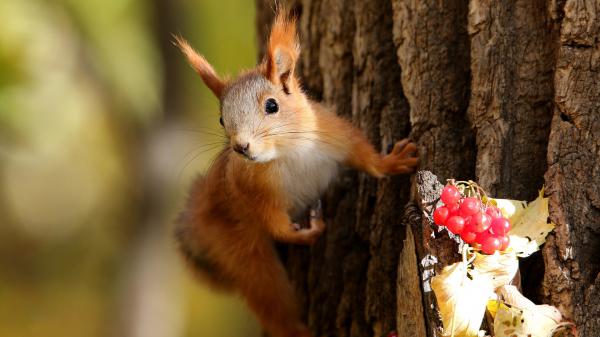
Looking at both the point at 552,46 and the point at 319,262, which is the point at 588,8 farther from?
the point at 319,262

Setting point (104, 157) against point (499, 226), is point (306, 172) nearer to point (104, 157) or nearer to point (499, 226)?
point (499, 226)

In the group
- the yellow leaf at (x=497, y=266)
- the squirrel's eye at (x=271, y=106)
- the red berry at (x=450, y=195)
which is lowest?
the yellow leaf at (x=497, y=266)

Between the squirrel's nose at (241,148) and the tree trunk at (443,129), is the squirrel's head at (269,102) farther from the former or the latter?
the tree trunk at (443,129)

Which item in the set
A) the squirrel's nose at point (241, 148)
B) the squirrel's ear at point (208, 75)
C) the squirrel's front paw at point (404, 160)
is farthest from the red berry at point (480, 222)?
the squirrel's ear at point (208, 75)

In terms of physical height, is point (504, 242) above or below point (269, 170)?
below

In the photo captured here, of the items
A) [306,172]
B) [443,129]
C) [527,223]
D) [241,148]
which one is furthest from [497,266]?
[306,172]

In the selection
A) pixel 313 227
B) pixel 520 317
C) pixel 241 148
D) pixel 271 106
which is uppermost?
pixel 271 106
